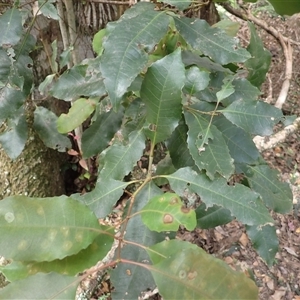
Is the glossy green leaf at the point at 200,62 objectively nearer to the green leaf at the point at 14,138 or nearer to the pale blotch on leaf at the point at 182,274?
the pale blotch on leaf at the point at 182,274

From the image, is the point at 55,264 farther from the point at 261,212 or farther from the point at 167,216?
the point at 261,212

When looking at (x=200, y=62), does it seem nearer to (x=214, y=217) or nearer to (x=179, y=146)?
(x=179, y=146)

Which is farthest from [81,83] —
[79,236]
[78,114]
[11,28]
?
[79,236]

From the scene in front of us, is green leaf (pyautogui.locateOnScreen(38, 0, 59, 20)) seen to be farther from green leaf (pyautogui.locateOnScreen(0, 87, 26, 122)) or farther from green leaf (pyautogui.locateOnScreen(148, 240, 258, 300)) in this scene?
green leaf (pyautogui.locateOnScreen(148, 240, 258, 300))

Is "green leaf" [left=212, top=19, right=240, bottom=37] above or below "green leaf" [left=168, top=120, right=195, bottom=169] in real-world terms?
above

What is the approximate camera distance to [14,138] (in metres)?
1.13

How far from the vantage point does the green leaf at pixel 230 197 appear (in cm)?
64

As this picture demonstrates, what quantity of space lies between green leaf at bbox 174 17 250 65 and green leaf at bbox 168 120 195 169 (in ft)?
0.53

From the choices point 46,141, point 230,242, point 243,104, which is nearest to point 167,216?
point 243,104

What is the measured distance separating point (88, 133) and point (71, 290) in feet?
1.74

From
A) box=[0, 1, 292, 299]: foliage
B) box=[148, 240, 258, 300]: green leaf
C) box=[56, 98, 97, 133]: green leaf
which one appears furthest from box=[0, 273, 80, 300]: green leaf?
box=[56, 98, 97, 133]: green leaf

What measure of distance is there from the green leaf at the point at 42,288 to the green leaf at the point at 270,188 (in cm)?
48

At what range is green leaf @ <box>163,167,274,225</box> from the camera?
0.64 meters

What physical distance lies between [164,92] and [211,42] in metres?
0.15
